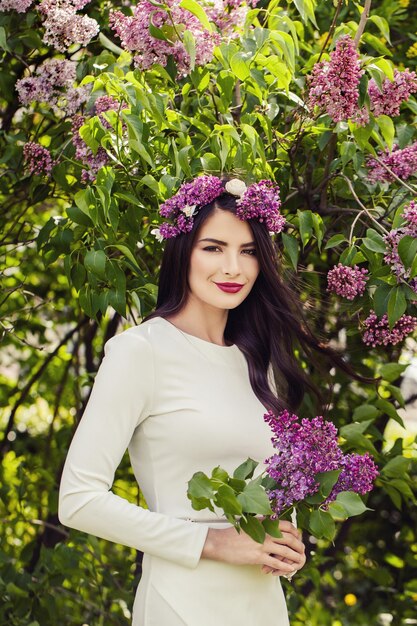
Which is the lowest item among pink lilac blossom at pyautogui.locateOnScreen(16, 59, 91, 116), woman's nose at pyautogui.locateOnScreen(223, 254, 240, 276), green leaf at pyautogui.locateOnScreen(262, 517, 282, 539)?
green leaf at pyautogui.locateOnScreen(262, 517, 282, 539)

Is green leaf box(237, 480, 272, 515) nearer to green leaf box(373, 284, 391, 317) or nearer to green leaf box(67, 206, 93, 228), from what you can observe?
green leaf box(373, 284, 391, 317)

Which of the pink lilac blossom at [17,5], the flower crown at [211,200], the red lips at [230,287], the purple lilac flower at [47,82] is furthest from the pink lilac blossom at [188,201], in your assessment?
the pink lilac blossom at [17,5]

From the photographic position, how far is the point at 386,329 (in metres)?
2.13

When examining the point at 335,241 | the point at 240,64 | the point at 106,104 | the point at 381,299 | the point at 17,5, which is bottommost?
the point at 381,299

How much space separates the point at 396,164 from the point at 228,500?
1009 mm

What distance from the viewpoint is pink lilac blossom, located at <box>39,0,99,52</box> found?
2.26 m

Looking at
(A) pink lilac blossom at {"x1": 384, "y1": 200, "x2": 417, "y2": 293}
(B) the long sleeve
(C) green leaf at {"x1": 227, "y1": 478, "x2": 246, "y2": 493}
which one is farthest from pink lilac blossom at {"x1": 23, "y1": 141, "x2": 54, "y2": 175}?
(C) green leaf at {"x1": 227, "y1": 478, "x2": 246, "y2": 493}

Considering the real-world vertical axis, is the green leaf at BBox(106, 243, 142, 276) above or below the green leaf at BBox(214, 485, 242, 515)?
above

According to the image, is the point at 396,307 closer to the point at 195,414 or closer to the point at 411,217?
the point at 411,217

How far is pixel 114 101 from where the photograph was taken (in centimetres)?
209

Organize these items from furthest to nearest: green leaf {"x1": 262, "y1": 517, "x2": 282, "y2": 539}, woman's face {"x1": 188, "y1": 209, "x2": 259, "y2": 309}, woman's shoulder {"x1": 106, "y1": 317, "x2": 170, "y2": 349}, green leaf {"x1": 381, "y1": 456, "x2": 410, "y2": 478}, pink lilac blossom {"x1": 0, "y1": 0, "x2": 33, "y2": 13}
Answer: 1. green leaf {"x1": 381, "y1": 456, "x2": 410, "y2": 478}
2. pink lilac blossom {"x1": 0, "y1": 0, "x2": 33, "y2": 13}
3. woman's face {"x1": 188, "y1": 209, "x2": 259, "y2": 309}
4. woman's shoulder {"x1": 106, "y1": 317, "x2": 170, "y2": 349}
5. green leaf {"x1": 262, "y1": 517, "x2": 282, "y2": 539}

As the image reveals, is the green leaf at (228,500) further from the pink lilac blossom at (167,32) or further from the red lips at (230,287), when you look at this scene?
the pink lilac blossom at (167,32)

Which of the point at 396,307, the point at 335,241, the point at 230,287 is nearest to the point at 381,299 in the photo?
the point at 396,307

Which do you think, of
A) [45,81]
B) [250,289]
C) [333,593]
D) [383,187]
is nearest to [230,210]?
[250,289]
